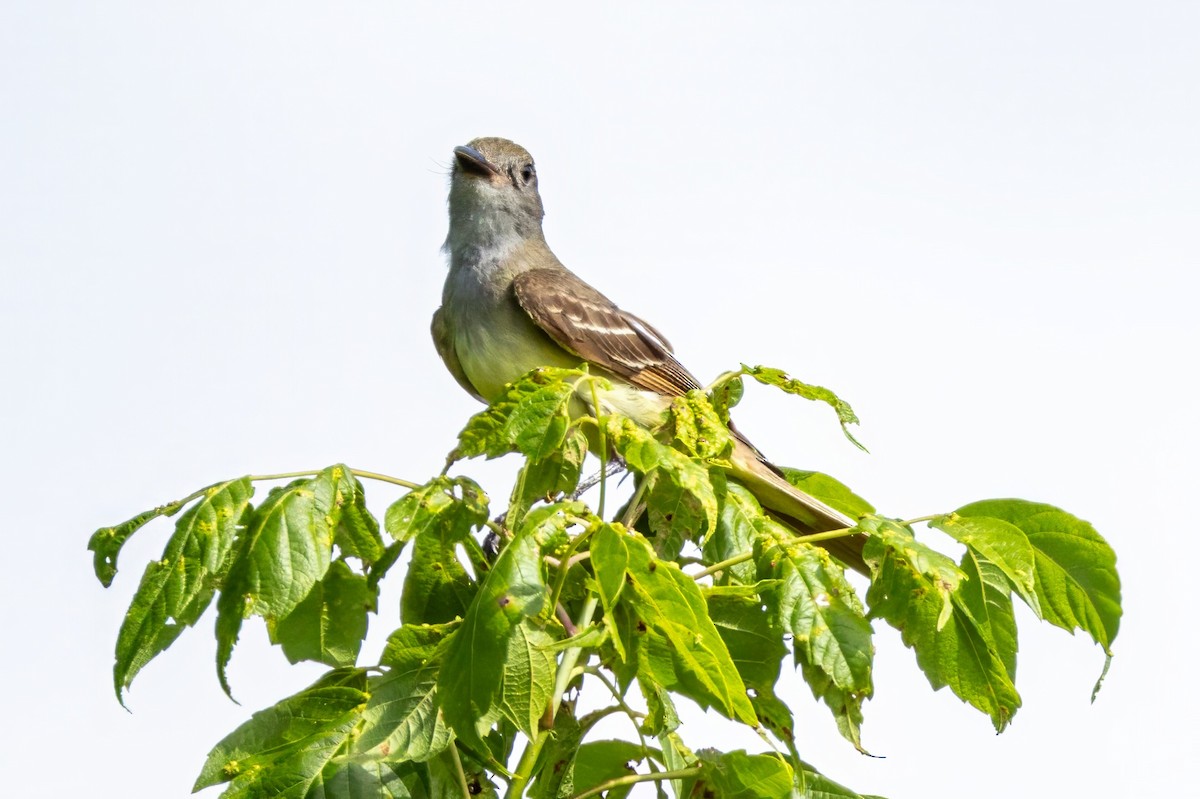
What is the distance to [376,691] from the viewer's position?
3.44 meters

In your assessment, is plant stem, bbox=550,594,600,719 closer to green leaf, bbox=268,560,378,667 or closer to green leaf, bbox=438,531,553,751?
green leaf, bbox=438,531,553,751

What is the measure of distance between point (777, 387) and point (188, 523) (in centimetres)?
174

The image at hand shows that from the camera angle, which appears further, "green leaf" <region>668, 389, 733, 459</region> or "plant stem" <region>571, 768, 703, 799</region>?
"green leaf" <region>668, 389, 733, 459</region>

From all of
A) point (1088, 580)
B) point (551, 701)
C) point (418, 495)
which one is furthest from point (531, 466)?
point (1088, 580)

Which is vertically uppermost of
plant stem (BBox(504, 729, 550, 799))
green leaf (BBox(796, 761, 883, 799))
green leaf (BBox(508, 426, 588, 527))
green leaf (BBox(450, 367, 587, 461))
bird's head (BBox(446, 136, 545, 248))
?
bird's head (BBox(446, 136, 545, 248))

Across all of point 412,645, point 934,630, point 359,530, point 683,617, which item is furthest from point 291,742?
point 934,630

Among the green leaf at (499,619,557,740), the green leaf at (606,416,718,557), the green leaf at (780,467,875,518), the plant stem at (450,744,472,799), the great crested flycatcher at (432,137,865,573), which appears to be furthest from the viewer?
the great crested flycatcher at (432,137,865,573)

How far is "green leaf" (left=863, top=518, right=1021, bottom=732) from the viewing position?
11.3ft

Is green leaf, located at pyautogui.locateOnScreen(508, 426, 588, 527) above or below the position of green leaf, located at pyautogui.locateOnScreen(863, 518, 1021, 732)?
above

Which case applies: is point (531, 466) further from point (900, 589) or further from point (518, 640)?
point (900, 589)

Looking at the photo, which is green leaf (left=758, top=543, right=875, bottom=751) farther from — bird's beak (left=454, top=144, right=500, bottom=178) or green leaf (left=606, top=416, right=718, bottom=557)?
bird's beak (left=454, top=144, right=500, bottom=178)

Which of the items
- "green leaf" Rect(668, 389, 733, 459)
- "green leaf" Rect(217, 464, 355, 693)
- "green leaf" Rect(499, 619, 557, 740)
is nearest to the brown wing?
"green leaf" Rect(668, 389, 733, 459)

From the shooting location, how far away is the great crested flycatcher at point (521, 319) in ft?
24.6

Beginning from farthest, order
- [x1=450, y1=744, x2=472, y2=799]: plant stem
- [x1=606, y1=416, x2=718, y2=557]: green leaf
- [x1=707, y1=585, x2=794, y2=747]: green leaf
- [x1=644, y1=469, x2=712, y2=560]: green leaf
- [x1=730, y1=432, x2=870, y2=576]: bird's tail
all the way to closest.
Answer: [x1=730, y1=432, x2=870, y2=576]: bird's tail, [x1=644, y1=469, x2=712, y2=560]: green leaf, [x1=707, y1=585, x2=794, y2=747]: green leaf, [x1=450, y1=744, x2=472, y2=799]: plant stem, [x1=606, y1=416, x2=718, y2=557]: green leaf
